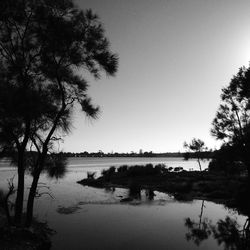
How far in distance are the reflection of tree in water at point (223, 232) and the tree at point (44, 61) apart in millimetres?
10922

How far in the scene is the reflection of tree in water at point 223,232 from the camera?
16.8 metres

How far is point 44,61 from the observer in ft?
46.3

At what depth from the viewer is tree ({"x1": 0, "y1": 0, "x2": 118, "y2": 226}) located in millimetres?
13281

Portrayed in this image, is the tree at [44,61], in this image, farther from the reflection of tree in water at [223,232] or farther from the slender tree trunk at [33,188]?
the reflection of tree in water at [223,232]

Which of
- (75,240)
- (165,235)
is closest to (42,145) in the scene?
(75,240)

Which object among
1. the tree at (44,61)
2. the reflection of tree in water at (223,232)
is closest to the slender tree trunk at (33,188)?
the tree at (44,61)

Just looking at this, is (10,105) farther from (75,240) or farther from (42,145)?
(75,240)

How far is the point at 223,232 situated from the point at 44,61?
16.1 m

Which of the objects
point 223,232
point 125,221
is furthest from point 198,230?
point 125,221

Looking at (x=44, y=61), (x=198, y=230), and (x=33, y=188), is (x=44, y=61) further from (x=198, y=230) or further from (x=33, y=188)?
(x=198, y=230)

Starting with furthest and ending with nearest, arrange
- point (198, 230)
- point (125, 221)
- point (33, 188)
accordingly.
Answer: point (125, 221)
point (198, 230)
point (33, 188)

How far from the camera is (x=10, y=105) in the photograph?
11.9 metres

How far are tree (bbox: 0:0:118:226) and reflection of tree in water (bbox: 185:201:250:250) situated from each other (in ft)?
35.8

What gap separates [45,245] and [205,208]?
18.8m
